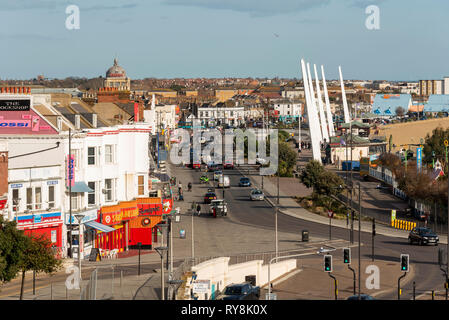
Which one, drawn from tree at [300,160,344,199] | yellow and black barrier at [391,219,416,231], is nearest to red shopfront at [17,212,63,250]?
yellow and black barrier at [391,219,416,231]

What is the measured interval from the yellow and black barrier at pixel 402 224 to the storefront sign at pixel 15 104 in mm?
28106

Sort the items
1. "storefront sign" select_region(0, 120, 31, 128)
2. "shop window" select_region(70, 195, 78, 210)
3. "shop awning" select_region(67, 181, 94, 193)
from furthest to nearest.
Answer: "shop window" select_region(70, 195, 78, 210) → "shop awning" select_region(67, 181, 94, 193) → "storefront sign" select_region(0, 120, 31, 128)

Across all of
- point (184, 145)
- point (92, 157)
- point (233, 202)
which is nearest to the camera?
point (92, 157)

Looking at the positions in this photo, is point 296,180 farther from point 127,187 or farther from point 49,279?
point 49,279

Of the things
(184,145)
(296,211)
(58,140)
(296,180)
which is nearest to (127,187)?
(58,140)

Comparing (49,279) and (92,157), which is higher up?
(92,157)

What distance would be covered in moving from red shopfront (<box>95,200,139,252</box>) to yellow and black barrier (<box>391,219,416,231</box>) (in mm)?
19685

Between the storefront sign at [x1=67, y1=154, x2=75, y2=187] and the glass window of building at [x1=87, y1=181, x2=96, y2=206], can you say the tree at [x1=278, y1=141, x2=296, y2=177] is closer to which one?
the glass window of building at [x1=87, y1=181, x2=96, y2=206]

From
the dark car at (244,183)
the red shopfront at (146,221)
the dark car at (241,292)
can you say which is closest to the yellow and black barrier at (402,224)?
the red shopfront at (146,221)

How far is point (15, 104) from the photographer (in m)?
43.1

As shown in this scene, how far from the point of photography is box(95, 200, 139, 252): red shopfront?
152ft

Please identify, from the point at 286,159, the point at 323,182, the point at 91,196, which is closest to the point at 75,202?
the point at 91,196
